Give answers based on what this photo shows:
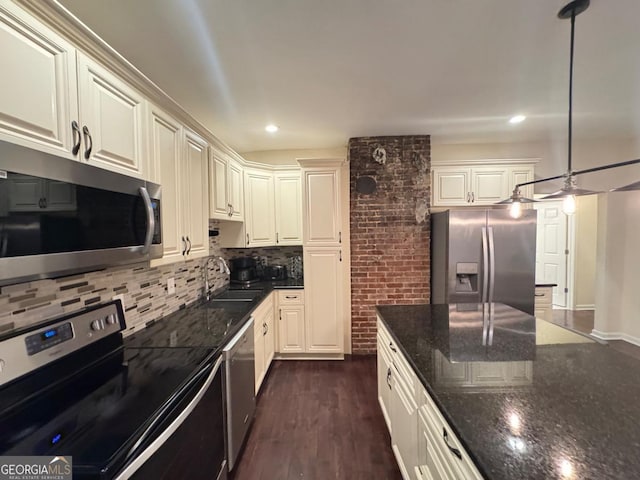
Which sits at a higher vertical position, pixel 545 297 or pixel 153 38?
pixel 153 38

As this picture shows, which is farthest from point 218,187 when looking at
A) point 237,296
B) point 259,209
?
point 237,296

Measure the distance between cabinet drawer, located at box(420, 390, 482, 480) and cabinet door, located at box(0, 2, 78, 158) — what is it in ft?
5.40

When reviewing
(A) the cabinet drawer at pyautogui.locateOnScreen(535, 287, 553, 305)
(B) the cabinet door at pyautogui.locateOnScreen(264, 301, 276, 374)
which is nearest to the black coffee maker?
(B) the cabinet door at pyautogui.locateOnScreen(264, 301, 276, 374)

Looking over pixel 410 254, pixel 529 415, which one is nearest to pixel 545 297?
pixel 410 254

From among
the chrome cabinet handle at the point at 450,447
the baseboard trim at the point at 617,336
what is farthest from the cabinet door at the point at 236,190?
the baseboard trim at the point at 617,336

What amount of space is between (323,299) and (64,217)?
2.62 meters

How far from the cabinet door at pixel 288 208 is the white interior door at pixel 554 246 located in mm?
4534

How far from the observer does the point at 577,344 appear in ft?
4.63

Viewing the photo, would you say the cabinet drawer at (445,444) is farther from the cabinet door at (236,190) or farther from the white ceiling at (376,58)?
the cabinet door at (236,190)

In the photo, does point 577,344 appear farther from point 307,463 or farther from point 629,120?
point 629,120

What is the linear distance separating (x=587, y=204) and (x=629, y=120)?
2.58 metres

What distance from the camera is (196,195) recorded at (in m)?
2.02

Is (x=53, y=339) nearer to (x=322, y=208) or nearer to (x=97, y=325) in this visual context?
(x=97, y=325)

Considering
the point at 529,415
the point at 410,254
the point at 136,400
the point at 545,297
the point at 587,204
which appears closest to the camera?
the point at 529,415
